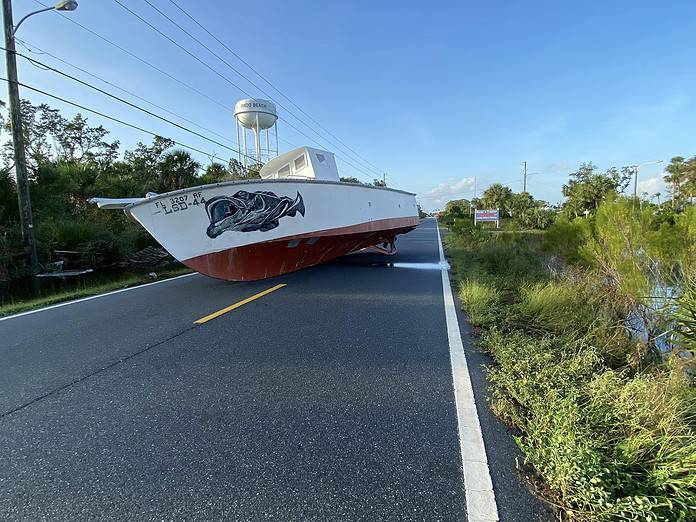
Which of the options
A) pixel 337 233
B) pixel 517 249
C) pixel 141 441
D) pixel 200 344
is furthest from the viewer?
pixel 517 249

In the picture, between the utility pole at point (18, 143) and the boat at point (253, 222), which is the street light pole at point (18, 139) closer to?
the utility pole at point (18, 143)

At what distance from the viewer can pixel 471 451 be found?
2.39 metres

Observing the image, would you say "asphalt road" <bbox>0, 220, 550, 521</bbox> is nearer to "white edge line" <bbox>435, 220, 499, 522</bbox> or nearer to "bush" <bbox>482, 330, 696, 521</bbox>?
"white edge line" <bbox>435, 220, 499, 522</bbox>

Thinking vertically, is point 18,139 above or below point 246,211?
above

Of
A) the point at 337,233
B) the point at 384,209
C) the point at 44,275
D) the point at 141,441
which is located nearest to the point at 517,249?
the point at 384,209

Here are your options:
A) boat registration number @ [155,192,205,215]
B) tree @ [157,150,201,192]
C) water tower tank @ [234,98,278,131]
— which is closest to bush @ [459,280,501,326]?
boat registration number @ [155,192,205,215]

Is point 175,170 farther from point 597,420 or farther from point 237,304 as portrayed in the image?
point 597,420

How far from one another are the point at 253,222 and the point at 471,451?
6.66m

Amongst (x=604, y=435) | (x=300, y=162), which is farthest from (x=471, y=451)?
(x=300, y=162)

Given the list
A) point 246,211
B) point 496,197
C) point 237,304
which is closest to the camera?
point 237,304

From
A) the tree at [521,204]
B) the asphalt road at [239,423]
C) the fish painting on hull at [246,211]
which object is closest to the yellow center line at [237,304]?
the asphalt road at [239,423]

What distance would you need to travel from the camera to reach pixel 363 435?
2594 millimetres

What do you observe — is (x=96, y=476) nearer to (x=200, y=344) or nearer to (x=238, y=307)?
(x=200, y=344)

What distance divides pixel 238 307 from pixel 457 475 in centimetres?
487
